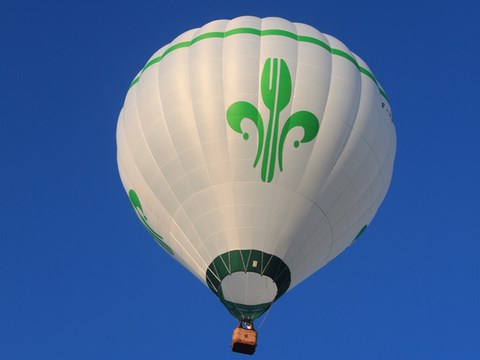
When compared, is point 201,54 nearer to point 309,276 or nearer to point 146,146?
point 146,146

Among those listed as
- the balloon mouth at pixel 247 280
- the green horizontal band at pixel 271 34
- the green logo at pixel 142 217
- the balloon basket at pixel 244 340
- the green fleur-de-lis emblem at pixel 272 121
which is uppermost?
the green horizontal band at pixel 271 34

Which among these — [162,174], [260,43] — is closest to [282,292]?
[162,174]

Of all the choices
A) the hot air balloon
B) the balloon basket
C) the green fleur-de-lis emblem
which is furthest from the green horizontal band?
the balloon basket

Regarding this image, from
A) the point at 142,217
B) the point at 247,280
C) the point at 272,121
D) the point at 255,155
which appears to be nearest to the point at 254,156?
the point at 255,155

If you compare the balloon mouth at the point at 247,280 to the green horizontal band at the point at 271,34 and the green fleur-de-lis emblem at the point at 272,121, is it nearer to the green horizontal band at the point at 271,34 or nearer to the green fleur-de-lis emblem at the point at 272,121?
the green fleur-de-lis emblem at the point at 272,121

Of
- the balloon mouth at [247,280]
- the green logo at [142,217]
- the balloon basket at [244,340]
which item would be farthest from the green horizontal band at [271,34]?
the balloon basket at [244,340]

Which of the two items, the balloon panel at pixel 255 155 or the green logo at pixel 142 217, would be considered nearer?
the balloon panel at pixel 255 155

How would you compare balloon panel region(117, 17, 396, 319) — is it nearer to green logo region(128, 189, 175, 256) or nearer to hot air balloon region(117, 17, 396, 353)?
hot air balloon region(117, 17, 396, 353)
